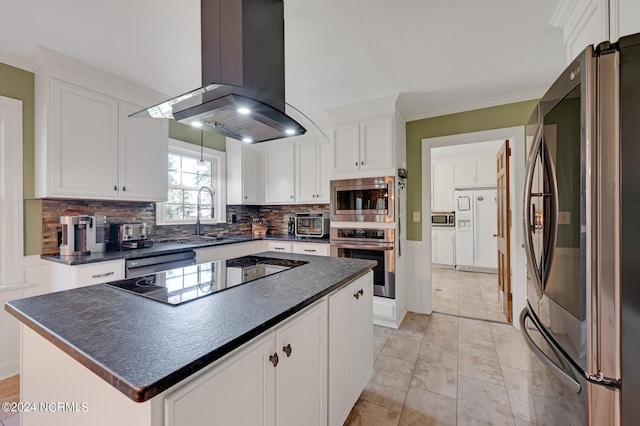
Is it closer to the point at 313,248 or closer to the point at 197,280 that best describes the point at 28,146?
the point at 197,280

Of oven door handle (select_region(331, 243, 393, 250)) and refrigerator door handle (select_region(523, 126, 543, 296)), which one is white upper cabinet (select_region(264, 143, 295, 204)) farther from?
refrigerator door handle (select_region(523, 126, 543, 296))

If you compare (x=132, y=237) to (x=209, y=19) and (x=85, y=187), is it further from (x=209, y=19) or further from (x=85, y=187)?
(x=209, y=19)

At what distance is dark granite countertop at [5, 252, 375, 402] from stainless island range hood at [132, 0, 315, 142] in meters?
0.86

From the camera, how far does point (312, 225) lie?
3.79 metres

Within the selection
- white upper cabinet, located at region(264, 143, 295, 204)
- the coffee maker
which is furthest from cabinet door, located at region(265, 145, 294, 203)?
the coffee maker

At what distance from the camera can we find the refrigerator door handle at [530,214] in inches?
48.9

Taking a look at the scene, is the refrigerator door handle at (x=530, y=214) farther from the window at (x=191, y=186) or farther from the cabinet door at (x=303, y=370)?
the window at (x=191, y=186)

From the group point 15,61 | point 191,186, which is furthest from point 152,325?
point 191,186

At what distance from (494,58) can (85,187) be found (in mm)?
3645

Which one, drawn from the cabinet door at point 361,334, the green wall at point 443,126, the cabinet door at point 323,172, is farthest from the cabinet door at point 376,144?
the cabinet door at point 361,334

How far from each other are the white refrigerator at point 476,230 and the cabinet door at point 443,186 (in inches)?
8.9

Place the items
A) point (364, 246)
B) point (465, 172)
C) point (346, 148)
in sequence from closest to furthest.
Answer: point (364, 246) < point (346, 148) < point (465, 172)

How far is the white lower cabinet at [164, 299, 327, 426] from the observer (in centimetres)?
70

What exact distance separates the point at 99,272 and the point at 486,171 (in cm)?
627
